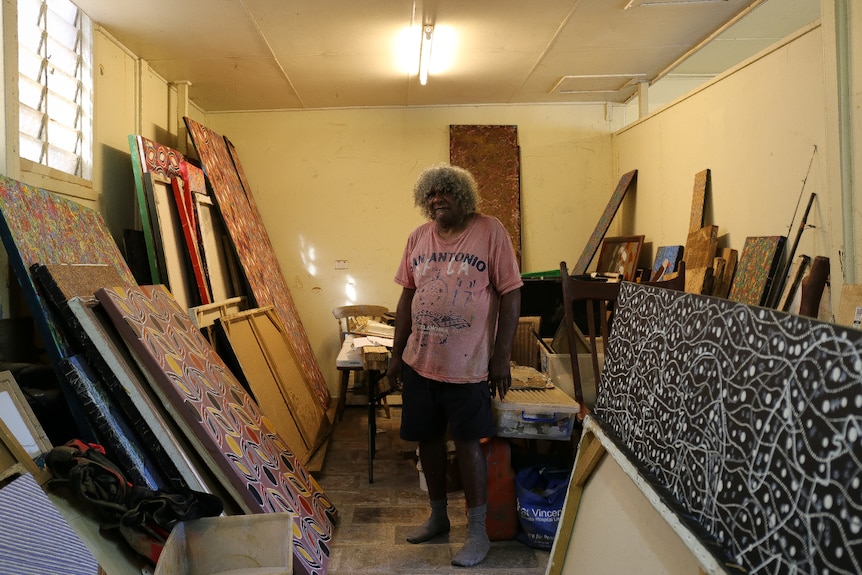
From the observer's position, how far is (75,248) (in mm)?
2453

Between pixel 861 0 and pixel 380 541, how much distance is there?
2962mm

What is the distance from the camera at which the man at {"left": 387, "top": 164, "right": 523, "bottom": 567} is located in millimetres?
2414

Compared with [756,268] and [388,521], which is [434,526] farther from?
[756,268]

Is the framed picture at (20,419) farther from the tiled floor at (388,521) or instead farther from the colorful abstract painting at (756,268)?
the colorful abstract painting at (756,268)

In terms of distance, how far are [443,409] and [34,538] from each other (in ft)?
5.37

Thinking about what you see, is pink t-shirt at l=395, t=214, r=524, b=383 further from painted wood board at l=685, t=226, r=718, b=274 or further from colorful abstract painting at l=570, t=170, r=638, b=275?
colorful abstract painting at l=570, t=170, r=638, b=275

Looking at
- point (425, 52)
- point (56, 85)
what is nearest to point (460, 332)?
point (425, 52)

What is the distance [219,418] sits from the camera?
2270 mm

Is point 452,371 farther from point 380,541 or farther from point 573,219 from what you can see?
point 573,219

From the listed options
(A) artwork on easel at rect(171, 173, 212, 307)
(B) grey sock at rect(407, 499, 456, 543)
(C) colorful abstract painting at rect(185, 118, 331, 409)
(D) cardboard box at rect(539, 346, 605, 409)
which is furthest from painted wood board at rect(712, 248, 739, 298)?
(A) artwork on easel at rect(171, 173, 212, 307)

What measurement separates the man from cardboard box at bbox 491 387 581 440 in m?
0.10

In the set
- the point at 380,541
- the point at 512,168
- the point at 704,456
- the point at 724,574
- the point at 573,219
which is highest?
the point at 512,168

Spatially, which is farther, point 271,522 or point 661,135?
point 661,135

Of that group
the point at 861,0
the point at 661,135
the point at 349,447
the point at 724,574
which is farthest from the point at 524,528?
the point at 661,135
